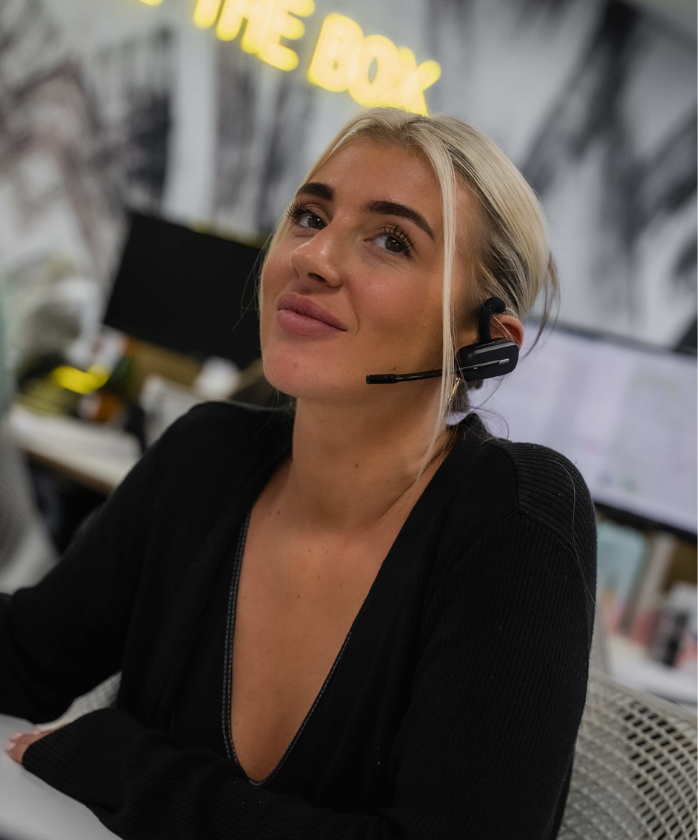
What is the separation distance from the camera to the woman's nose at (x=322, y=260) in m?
0.93

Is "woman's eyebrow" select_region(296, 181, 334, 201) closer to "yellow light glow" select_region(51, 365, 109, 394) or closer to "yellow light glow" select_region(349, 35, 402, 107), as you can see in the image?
"yellow light glow" select_region(51, 365, 109, 394)

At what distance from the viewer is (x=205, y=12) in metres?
3.46

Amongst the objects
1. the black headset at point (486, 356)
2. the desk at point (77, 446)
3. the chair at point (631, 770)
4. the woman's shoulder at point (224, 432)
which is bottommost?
the desk at point (77, 446)

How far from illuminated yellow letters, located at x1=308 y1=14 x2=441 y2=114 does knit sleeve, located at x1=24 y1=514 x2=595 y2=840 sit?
334 cm

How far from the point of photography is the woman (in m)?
0.72

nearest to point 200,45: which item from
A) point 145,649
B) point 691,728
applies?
point 145,649

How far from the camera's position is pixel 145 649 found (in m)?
1.04

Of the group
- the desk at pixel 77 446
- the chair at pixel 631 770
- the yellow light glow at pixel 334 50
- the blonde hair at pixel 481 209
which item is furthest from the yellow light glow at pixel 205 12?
the chair at pixel 631 770

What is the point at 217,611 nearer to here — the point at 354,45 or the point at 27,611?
the point at 27,611

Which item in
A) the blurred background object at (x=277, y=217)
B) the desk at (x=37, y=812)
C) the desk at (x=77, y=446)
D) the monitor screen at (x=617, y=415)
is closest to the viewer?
the desk at (x=37, y=812)

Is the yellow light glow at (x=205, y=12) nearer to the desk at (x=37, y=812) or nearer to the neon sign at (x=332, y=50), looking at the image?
the neon sign at (x=332, y=50)

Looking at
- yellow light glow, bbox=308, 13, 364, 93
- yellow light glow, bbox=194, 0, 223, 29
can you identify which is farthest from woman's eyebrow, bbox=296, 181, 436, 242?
yellow light glow, bbox=308, 13, 364, 93

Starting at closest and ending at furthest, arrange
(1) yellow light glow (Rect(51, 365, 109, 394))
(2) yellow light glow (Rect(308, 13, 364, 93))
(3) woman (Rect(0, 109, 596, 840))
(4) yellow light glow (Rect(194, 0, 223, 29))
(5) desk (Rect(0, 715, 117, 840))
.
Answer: (5) desk (Rect(0, 715, 117, 840)), (3) woman (Rect(0, 109, 596, 840)), (1) yellow light glow (Rect(51, 365, 109, 394)), (4) yellow light glow (Rect(194, 0, 223, 29)), (2) yellow light glow (Rect(308, 13, 364, 93))

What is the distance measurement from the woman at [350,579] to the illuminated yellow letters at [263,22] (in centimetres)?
278
